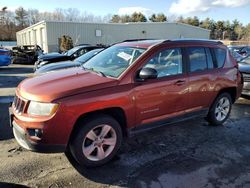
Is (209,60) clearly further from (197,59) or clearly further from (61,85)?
(61,85)

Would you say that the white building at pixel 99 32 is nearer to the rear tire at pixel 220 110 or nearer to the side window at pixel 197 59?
the rear tire at pixel 220 110

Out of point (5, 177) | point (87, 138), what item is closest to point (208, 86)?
point (87, 138)

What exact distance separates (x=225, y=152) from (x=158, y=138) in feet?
3.95

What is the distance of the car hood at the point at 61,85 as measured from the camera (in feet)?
11.4

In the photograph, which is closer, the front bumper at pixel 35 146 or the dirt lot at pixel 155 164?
the front bumper at pixel 35 146

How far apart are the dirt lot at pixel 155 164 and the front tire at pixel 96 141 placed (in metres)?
0.16

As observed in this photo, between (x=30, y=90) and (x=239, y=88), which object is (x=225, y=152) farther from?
(x=30, y=90)

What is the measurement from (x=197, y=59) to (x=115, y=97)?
6.81ft

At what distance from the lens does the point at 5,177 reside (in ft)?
11.7

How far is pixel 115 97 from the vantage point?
3750 mm

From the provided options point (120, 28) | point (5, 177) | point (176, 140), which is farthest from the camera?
point (120, 28)

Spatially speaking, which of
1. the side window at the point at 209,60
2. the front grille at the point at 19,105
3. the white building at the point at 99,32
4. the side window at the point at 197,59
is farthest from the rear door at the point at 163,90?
the white building at the point at 99,32

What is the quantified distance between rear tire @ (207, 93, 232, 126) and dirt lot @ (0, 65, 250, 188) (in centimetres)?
37

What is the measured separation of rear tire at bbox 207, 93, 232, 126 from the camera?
552 centimetres
